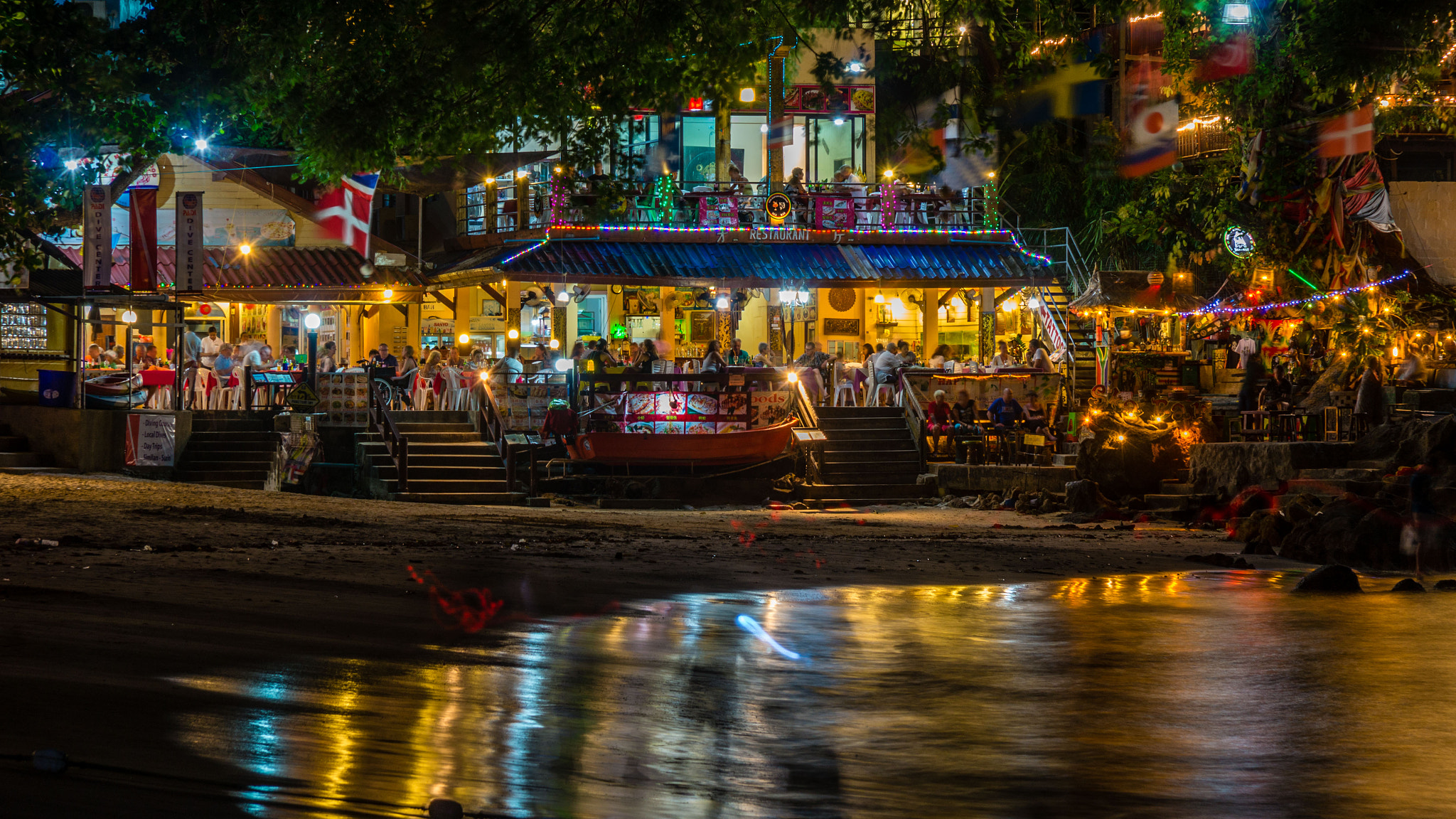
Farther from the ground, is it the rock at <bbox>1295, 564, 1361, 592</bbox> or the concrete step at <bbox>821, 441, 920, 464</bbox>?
the concrete step at <bbox>821, 441, 920, 464</bbox>

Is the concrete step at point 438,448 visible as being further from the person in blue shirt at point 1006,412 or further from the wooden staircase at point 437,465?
the person in blue shirt at point 1006,412

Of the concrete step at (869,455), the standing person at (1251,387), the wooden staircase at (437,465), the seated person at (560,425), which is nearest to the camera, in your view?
the wooden staircase at (437,465)

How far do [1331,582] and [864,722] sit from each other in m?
6.70

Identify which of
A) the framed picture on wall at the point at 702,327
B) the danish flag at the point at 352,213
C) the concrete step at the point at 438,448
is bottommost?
the concrete step at the point at 438,448

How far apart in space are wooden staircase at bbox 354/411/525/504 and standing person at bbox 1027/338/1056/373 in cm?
1143

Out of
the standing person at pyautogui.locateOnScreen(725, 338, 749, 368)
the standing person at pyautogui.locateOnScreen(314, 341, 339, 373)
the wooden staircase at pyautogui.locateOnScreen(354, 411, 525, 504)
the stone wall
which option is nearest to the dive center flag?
the standing person at pyautogui.locateOnScreen(725, 338, 749, 368)

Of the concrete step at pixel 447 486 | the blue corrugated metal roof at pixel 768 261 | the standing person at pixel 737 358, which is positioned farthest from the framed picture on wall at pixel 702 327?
the concrete step at pixel 447 486

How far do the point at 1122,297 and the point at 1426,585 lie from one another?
2059 cm

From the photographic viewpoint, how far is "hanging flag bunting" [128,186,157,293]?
2230 centimetres

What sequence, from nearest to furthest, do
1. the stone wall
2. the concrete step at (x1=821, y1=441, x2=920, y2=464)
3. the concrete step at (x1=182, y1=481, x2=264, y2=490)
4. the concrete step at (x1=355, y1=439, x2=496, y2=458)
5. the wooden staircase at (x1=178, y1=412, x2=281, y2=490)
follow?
the stone wall
the concrete step at (x1=182, y1=481, x2=264, y2=490)
the wooden staircase at (x1=178, y1=412, x2=281, y2=490)
the concrete step at (x1=355, y1=439, x2=496, y2=458)
the concrete step at (x1=821, y1=441, x2=920, y2=464)

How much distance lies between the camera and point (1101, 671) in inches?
305

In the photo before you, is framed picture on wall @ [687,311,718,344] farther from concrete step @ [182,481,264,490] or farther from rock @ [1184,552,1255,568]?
rock @ [1184,552,1255,568]

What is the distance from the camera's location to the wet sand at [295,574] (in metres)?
5.33

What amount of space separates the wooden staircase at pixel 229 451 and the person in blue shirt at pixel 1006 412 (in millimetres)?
12719
